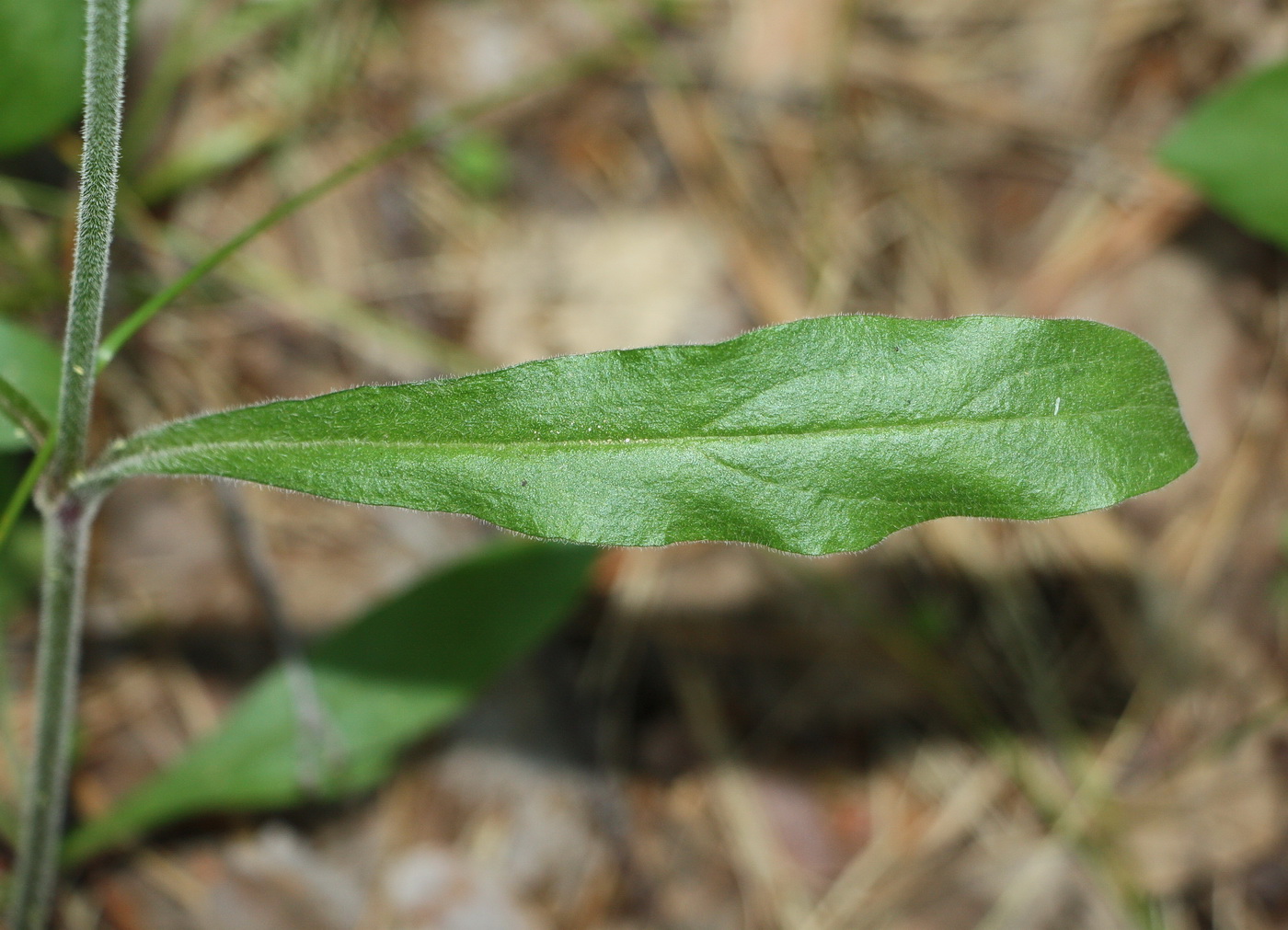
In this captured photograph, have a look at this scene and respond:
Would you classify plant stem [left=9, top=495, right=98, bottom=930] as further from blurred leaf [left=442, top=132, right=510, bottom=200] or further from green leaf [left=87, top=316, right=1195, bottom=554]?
blurred leaf [left=442, top=132, right=510, bottom=200]

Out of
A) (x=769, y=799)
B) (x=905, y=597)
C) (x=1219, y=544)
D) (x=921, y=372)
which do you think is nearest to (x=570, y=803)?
(x=769, y=799)

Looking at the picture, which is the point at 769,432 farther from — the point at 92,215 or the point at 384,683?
the point at 384,683

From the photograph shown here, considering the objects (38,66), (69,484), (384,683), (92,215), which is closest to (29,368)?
(69,484)

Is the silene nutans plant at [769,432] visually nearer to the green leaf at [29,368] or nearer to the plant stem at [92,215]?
the plant stem at [92,215]

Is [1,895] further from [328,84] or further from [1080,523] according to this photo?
[1080,523]

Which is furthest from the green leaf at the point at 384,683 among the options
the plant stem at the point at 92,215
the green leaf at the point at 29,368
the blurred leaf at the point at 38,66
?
the blurred leaf at the point at 38,66

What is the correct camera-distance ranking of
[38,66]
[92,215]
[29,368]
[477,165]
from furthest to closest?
[477,165] < [38,66] < [29,368] < [92,215]
